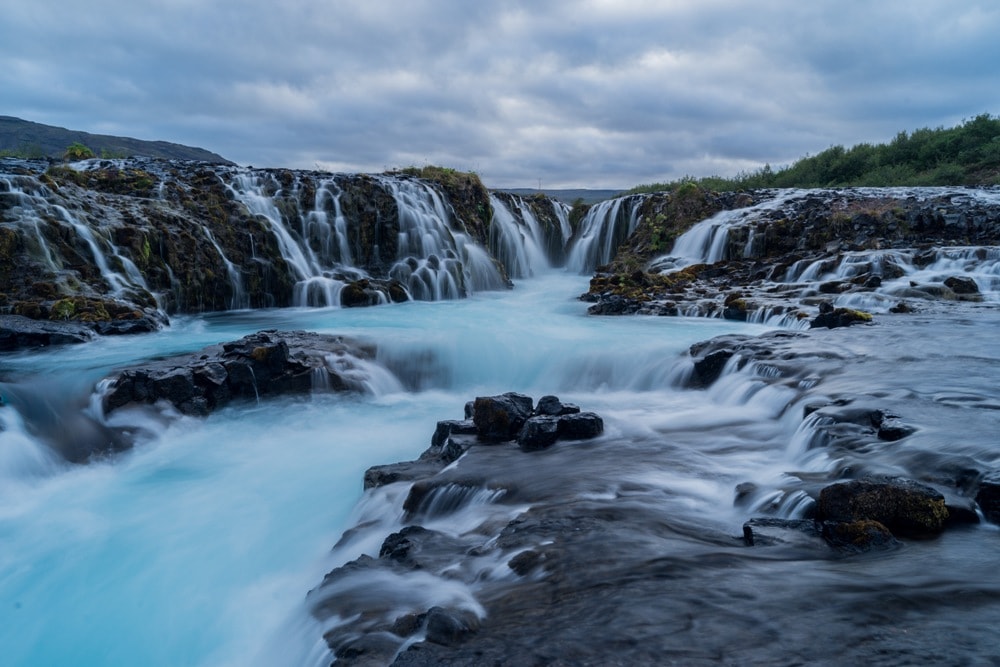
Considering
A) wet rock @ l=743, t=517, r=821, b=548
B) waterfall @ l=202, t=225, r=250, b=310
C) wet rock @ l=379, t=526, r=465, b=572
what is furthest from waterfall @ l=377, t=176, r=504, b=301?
wet rock @ l=743, t=517, r=821, b=548

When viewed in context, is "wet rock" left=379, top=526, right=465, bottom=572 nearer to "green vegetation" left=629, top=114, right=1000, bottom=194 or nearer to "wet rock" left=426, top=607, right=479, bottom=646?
"wet rock" left=426, top=607, right=479, bottom=646

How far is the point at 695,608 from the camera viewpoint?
3.31 meters

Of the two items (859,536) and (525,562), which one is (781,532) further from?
(525,562)

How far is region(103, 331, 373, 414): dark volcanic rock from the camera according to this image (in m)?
8.77

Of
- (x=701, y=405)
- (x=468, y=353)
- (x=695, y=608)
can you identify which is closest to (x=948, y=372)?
(x=701, y=405)

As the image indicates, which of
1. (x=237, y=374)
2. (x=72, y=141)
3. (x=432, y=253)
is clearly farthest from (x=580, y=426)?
(x=72, y=141)

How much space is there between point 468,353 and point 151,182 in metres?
13.7

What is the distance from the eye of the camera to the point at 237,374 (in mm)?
9562

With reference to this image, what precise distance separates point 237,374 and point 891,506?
8919 millimetres

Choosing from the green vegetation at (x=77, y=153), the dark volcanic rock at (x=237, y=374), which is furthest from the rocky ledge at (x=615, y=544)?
the green vegetation at (x=77, y=153)

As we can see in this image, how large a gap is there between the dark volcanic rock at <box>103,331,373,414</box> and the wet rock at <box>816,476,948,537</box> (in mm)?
8051

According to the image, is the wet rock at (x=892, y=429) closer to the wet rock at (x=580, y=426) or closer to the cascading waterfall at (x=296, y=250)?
the wet rock at (x=580, y=426)

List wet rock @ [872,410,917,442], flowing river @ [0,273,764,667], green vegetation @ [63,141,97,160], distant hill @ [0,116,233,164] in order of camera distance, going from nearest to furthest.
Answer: flowing river @ [0,273,764,667] < wet rock @ [872,410,917,442] < green vegetation @ [63,141,97,160] < distant hill @ [0,116,233,164]

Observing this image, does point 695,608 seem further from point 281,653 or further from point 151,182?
point 151,182
